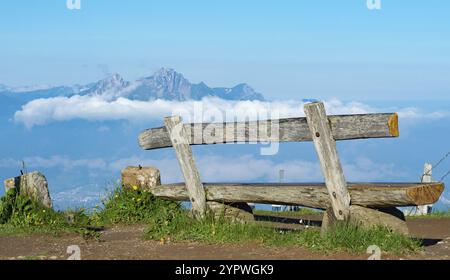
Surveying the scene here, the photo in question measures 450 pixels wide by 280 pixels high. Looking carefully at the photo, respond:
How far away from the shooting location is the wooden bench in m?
10.5

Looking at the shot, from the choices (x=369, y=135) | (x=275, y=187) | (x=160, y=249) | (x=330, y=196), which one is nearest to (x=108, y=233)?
(x=160, y=249)

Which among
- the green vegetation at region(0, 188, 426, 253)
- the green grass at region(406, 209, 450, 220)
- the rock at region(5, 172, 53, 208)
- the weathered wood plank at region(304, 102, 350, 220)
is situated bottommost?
the green grass at region(406, 209, 450, 220)

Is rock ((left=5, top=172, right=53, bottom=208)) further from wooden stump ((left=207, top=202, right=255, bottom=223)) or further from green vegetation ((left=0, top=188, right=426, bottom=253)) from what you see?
wooden stump ((left=207, top=202, right=255, bottom=223))

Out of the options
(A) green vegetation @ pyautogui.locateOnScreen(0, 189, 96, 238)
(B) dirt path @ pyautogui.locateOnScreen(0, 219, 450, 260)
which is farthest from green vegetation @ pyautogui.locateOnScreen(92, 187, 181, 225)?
(B) dirt path @ pyautogui.locateOnScreen(0, 219, 450, 260)

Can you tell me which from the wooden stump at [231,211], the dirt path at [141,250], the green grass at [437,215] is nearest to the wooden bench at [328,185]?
the wooden stump at [231,211]

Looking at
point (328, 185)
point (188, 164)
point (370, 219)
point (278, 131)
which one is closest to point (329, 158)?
point (328, 185)

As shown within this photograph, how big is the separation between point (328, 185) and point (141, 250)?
10.00 ft

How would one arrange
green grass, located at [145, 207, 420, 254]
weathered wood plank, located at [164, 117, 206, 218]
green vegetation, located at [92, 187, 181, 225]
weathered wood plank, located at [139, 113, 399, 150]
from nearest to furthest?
weathered wood plank, located at [139, 113, 399, 150] → green grass, located at [145, 207, 420, 254] → weathered wood plank, located at [164, 117, 206, 218] → green vegetation, located at [92, 187, 181, 225]

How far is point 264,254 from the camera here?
10.5 metres

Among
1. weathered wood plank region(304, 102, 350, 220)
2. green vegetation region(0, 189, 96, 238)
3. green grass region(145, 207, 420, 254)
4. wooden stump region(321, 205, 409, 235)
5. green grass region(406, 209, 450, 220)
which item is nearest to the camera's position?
green grass region(145, 207, 420, 254)

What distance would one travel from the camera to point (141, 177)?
16000mm

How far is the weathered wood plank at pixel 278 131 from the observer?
10344 millimetres
